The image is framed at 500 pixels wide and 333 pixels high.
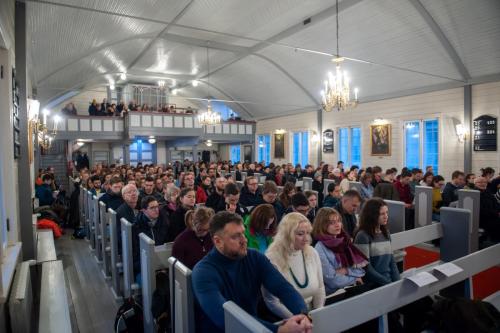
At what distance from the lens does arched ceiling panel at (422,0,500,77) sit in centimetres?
733

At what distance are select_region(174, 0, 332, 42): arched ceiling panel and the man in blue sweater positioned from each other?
26.1 feet

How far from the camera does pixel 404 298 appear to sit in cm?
199

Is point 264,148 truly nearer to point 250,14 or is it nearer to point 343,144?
point 343,144

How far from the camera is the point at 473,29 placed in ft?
25.9

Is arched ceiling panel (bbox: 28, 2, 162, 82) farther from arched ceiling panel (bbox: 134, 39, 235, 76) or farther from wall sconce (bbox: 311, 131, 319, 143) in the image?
wall sconce (bbox: 311, 131, 319, 143)

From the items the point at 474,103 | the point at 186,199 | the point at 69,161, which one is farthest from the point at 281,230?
the point at 69,161

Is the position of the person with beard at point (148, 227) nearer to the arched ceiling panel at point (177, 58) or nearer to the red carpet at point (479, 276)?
the red carpet at point (479, 276)

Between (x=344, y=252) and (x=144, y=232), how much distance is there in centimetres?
218

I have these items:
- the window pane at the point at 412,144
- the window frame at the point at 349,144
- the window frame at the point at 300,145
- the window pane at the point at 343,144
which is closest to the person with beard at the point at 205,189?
the window pane at the point at 412,144

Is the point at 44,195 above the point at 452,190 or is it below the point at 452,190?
below

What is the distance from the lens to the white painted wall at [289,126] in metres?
14.8

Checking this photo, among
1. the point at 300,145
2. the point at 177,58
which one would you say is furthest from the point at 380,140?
the point at 177,58

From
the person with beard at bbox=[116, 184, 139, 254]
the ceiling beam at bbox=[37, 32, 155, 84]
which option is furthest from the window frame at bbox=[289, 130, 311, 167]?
the person with beard at bbox=[116, 184, 139, 254]

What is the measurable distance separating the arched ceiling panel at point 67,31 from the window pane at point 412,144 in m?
8.74
